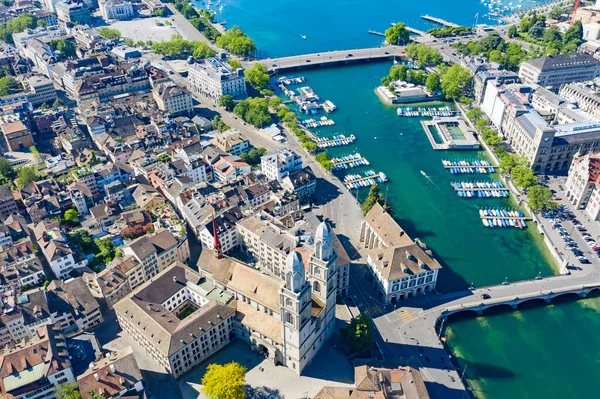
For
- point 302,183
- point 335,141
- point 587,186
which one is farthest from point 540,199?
point 335,141

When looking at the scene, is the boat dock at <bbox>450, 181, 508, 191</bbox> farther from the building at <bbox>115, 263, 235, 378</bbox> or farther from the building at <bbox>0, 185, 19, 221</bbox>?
the building at <bbox>0, 185, 19, 221</bbox>

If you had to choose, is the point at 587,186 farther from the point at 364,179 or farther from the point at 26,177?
the point at 26,177

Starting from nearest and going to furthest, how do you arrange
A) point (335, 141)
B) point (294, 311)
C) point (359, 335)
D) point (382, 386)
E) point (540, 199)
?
point (294, 311) → point (382, 386) → point (359, 335) → point (540, 199) → point (335, 141)

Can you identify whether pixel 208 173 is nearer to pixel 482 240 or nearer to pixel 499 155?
pixel 482 240

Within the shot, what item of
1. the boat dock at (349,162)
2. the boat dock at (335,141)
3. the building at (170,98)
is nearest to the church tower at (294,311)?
the boat dock at (349,162)

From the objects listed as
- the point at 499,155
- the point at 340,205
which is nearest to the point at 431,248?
the point at 340,205

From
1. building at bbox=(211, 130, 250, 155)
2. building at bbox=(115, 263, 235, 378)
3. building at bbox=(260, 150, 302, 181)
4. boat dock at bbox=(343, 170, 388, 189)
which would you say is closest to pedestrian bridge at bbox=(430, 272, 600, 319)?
building at bbox=(115, 263, 235, 378)
